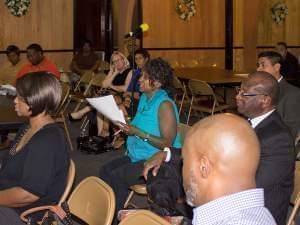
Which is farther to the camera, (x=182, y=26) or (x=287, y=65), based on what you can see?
(x=182, y=26)

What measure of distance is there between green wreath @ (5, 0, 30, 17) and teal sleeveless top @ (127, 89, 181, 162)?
781cm

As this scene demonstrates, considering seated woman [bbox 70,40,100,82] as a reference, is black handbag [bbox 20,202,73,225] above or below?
below

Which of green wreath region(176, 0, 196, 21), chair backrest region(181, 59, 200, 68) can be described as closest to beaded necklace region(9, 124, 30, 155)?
chair backrest region(181, 59, 200, 68)

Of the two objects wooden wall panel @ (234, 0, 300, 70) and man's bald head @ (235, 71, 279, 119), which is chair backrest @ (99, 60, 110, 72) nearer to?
wooden wall panel @ (234, 0, 300, 70)

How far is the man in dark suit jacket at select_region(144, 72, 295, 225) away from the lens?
2.79 m

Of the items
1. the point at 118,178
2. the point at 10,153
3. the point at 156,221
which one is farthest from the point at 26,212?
the point at 118,178

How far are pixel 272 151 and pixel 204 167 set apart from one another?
52.1 inches

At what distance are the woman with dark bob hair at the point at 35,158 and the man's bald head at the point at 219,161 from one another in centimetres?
135

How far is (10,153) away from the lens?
10.2ft

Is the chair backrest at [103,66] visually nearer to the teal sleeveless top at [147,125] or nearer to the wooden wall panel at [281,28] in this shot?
the wooden wall panel at [281,28]

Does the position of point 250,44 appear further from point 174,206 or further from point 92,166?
point 174,206

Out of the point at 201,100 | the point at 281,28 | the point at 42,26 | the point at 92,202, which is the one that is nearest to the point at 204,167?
the point at 92,202

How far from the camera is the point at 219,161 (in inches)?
61.5

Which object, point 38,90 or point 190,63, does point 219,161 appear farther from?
point 190,63
